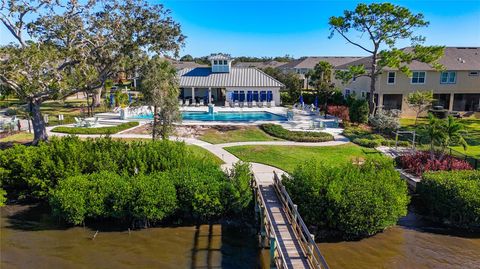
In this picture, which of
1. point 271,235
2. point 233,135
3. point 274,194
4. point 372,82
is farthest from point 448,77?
point 271,235

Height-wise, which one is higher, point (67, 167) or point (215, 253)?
point (67, 167)

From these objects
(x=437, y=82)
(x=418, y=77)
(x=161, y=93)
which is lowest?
(x=161, y=93)

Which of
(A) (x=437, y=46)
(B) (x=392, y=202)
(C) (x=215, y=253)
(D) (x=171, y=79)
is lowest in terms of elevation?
(C) (x=215, y=253)

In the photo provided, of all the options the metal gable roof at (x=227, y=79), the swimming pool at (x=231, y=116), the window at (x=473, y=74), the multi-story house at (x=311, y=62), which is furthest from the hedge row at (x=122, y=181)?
the multi-story house at (x=311, y=62)

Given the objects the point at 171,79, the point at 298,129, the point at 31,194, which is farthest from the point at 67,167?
the point at 298,129

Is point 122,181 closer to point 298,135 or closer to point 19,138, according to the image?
point 19,138

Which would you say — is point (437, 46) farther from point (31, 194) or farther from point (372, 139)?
point (31, 194)

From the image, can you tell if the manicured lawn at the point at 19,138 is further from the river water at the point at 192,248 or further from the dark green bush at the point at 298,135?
the dark green bush at the point at 298,135
